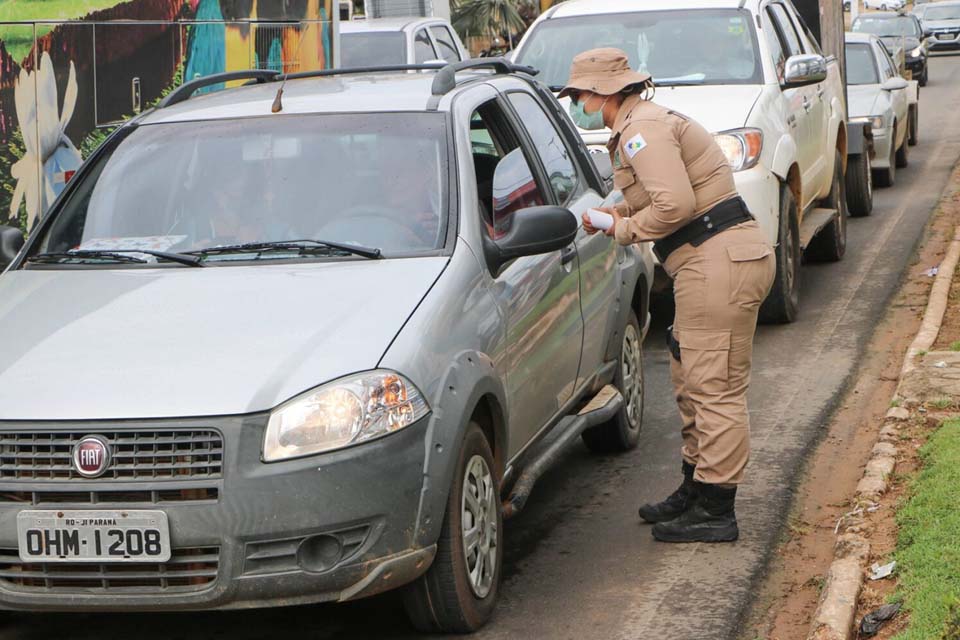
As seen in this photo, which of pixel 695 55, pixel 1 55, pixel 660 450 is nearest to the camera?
pixel 660 450

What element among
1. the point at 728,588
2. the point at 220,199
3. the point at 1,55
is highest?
the point at 1,55

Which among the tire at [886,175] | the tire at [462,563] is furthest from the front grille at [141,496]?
the tire at [886,175]

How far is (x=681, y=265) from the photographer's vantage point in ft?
18.8

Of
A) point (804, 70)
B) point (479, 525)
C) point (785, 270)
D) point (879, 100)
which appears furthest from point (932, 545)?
point (879, 100)

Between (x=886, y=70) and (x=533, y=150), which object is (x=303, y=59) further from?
(x=886, y=70)

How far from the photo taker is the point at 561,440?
596cm

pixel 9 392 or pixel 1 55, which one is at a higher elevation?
pixel 1 55

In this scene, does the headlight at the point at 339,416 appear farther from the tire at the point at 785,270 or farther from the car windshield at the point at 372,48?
the car windshield at the point at 372,48

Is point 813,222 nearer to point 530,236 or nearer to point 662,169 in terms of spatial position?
point 662,169

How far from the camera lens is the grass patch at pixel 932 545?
4.56 metres

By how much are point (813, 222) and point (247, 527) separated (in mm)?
7682

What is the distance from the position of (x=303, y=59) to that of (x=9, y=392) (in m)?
8.45

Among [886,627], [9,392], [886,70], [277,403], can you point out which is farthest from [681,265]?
[886,70]

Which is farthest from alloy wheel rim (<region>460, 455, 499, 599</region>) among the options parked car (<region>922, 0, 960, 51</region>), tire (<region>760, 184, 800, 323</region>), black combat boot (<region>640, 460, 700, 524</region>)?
parked car (<region>922, 0, 960, 51</region>)
